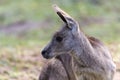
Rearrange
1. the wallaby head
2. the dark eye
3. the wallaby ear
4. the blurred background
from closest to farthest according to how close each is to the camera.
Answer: the wallaby ear, the wallaby head, the dark eye, the blurred background

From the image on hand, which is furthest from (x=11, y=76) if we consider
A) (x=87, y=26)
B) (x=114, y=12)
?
(x=114, y=12)

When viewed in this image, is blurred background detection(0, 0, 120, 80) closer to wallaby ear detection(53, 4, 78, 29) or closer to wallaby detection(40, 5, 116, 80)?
wallaby detection(40, 5, 116, 80)

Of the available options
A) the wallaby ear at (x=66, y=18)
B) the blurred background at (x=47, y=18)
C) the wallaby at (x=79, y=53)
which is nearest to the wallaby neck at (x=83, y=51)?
the wallaby at (x=79, y=53)

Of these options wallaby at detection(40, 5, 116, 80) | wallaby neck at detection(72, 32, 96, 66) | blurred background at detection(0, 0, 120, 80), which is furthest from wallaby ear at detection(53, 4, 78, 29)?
blurred background at detection(0, 0, 120, 80)

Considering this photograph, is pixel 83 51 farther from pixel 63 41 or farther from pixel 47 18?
pixel 47 18

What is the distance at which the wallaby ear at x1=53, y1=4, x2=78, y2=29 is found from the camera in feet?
26.4

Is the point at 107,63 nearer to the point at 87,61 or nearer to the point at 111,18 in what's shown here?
the point at 87,61

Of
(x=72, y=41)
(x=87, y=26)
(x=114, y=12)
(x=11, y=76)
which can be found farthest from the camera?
(x=114, y=12)

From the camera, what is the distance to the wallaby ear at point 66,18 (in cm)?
805

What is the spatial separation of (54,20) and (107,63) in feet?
60.2

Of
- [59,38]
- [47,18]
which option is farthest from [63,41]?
[47,18]

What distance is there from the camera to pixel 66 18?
8.10 meters

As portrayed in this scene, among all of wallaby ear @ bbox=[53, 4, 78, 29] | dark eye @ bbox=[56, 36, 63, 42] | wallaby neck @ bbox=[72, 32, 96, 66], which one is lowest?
wallaby neck @ bbox=[72, 32, 96, 66]

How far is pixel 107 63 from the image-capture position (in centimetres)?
867
